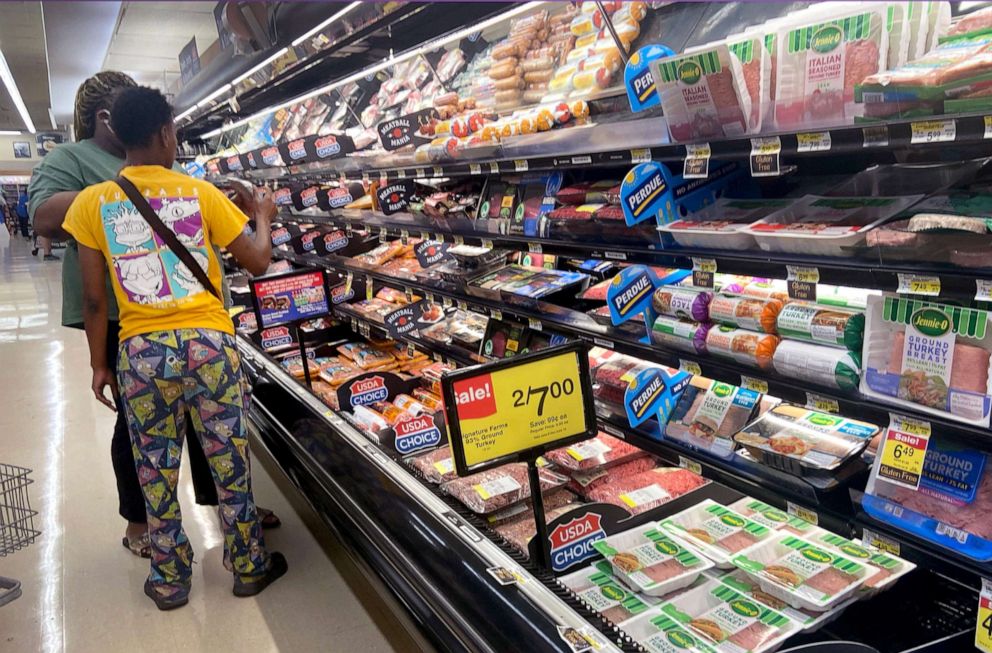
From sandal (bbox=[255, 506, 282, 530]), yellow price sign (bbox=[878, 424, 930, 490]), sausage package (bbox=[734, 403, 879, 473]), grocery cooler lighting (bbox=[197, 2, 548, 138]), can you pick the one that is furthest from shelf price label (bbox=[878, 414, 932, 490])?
sandal (bbox=[255, 506, 282, 530])

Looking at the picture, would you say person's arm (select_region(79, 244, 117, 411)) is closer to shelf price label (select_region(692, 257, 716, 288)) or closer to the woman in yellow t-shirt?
the woman in yellow t-shirt

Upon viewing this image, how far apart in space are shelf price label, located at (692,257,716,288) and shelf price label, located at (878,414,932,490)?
64cm

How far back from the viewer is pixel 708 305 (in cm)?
217

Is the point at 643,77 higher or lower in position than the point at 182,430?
higher

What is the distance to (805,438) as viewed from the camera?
2000 mm

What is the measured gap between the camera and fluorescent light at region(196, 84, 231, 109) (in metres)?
6.00

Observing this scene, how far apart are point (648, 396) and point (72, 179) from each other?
7.94 ft

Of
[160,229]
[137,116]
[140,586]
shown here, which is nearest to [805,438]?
[160,229]

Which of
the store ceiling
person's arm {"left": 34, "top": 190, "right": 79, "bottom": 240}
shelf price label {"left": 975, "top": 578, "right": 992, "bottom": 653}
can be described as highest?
the store ceiling

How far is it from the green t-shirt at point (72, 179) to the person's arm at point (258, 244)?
218 mm

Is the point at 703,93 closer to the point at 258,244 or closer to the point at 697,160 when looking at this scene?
the point at 697,160

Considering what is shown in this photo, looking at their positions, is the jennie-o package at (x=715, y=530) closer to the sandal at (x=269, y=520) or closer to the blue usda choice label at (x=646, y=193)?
the blue usda choice label at (x=646, y=193)

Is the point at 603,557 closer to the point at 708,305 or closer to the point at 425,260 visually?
the point at 708,305

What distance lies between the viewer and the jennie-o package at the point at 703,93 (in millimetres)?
1827
